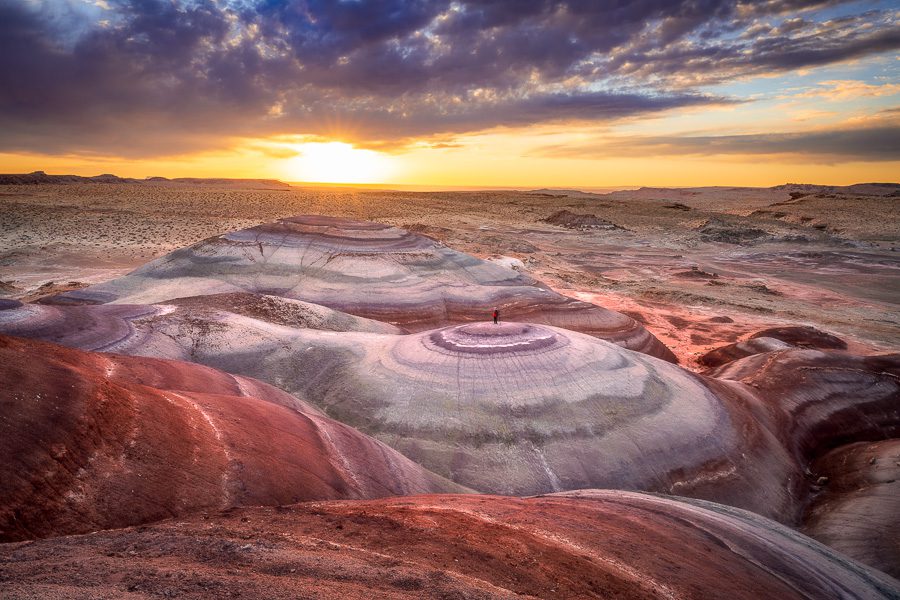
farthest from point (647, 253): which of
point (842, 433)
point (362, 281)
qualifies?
point (842, 433)

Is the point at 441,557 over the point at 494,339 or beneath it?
over

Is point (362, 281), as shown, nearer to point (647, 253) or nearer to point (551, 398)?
point (551, 398)

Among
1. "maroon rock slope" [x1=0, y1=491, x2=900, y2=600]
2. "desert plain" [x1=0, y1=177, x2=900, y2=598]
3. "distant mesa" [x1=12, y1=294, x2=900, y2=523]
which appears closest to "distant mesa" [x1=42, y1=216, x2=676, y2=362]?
"desert plain" [x1=0, y1=177, x2=900, y2=598]

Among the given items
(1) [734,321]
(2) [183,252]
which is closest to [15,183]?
(2) [183,252]

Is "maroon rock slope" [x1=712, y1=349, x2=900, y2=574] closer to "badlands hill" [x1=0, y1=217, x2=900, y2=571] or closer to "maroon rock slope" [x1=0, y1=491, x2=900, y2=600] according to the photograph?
"badlands hill" [x1=0, y1=217, x2=900, y2=571]

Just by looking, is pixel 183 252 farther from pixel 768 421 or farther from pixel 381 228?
pixel 768 421

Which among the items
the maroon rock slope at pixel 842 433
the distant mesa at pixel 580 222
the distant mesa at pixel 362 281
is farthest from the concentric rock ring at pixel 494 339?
the distant mesa at pixel 580 222
